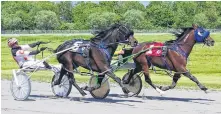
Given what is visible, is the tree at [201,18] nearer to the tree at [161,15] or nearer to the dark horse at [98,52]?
the tree at [161,15]

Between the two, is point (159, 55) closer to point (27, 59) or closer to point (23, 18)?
point (27, 59)

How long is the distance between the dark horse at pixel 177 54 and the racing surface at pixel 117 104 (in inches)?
28.7

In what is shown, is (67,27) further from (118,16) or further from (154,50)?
(154,50)

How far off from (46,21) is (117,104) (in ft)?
237

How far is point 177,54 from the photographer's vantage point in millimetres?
14797

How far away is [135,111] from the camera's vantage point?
11.9m

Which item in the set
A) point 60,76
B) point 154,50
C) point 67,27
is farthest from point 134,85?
point 67,27

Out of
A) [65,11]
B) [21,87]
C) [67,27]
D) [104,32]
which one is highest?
[104,32]

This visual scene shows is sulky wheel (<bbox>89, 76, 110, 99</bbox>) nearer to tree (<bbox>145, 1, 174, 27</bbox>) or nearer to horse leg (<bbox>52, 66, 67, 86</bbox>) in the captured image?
horse leg (<bbox>52, 66, 67, 86</bbox>)

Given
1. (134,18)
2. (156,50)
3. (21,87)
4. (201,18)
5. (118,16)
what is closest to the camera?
(21,87)

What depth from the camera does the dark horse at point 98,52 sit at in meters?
14.1

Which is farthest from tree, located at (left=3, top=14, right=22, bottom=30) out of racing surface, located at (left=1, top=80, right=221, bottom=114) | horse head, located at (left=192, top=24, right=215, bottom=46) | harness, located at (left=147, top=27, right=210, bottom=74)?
horse head, located at (left=192, top=24, right=215, bottom=46)

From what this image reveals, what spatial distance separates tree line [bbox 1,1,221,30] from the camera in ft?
261

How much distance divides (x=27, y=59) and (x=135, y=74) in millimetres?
2895
